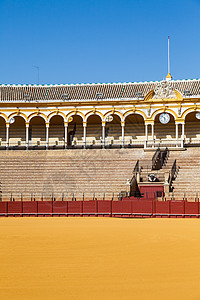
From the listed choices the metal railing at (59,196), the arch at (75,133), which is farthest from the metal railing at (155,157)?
the arch at (75,133)

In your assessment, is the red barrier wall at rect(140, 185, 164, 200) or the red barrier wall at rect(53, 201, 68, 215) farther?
the red barrier wall at rect(140, 185, 164, 200)

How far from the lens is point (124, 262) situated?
12117 millimetres

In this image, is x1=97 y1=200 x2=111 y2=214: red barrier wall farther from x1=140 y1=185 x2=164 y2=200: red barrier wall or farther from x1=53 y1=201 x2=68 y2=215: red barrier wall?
x1=140 y1=185 x2=164 y2=200: red barrier wall

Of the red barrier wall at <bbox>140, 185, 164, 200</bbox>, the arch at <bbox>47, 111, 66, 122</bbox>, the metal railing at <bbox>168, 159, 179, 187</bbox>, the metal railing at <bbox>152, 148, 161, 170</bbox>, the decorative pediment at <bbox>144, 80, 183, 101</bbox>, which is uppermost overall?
the decorative pediment at <bbox>144, 80, 183, 101</bbox>

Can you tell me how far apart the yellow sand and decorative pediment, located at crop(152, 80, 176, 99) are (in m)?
21.2

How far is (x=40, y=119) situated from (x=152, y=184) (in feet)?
48.9

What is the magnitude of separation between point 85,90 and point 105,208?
1771 centimetres

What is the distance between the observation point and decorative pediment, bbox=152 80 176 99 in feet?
128

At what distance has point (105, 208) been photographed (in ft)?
85.3

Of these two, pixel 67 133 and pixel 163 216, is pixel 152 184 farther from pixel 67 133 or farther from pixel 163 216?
pixel 67 133

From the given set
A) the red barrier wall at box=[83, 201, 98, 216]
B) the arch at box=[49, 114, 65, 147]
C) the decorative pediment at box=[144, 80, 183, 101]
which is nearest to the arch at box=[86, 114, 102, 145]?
the arch at box=[49, 114, 65, 147]

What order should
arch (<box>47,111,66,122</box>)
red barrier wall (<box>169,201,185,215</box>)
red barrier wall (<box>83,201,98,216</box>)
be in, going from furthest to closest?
arch (<box>47,111,66,122</box>)
red barrier wall (<box>83,201,98,216</box>)
red barrier wall (<box>169,201,185,215</box>)

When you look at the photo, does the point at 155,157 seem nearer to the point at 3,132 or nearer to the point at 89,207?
the point at 89,207
